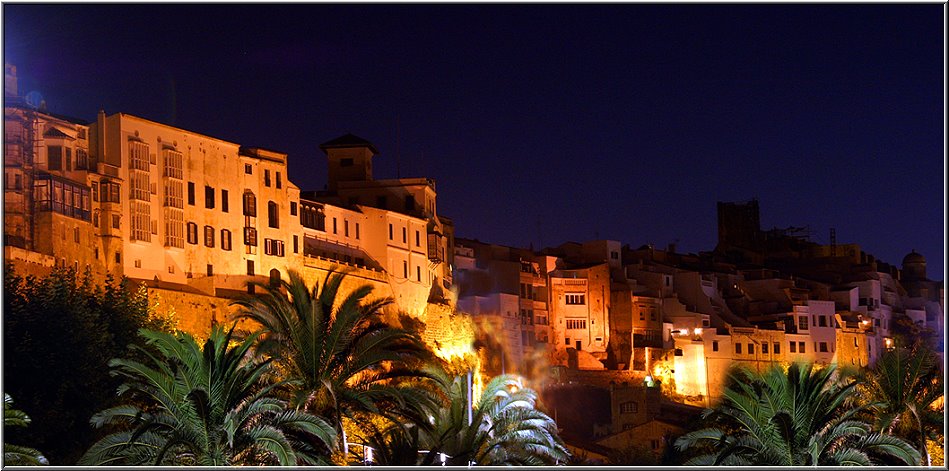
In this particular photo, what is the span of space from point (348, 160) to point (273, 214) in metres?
14.2

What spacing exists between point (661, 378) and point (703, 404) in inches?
125

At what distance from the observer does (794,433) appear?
2972cm

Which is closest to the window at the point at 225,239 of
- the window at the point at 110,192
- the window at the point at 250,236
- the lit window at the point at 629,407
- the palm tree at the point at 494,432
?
the window at the point at 250,236

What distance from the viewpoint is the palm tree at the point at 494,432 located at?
Result: 30625 mm

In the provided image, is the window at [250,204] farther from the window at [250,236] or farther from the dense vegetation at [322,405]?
the dense vegetation at [322,405]

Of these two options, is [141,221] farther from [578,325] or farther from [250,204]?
[578,325]

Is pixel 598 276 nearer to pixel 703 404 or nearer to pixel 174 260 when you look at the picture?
pixel 703 404

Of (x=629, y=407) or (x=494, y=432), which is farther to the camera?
(x=629, y=407)

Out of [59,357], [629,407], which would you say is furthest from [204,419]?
[629,407]

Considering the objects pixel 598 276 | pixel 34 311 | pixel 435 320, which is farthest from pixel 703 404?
pixel 34 311

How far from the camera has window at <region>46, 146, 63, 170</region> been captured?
53125 mm

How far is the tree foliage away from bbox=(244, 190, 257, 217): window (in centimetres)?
1902

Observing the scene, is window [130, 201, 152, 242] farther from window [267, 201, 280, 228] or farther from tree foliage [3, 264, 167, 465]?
tree foliage [3, 264, 167, 465]

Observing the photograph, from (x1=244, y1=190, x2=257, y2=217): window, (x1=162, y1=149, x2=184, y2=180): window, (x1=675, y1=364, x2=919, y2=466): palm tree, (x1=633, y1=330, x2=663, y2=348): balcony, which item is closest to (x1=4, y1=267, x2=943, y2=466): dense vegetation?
(x1=675, y1=364, x2=919, y2=466): palm tree
